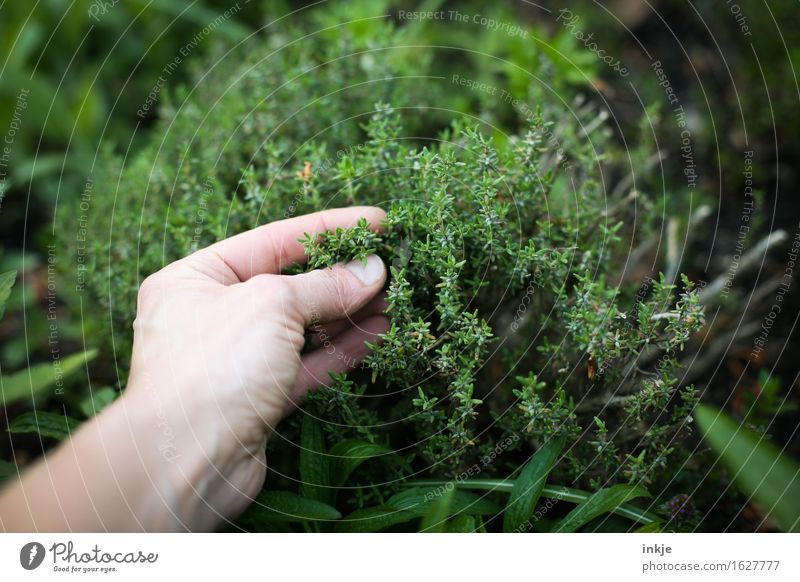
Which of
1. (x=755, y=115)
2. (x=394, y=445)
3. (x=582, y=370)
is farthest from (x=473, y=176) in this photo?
(x=755, y=115)

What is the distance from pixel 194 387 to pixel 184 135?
90 cm

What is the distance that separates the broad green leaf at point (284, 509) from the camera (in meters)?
1.18

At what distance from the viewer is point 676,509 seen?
1.22m

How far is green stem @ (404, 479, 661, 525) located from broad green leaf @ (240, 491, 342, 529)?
0.59ft

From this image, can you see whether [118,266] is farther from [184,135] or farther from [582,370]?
[582,370]
